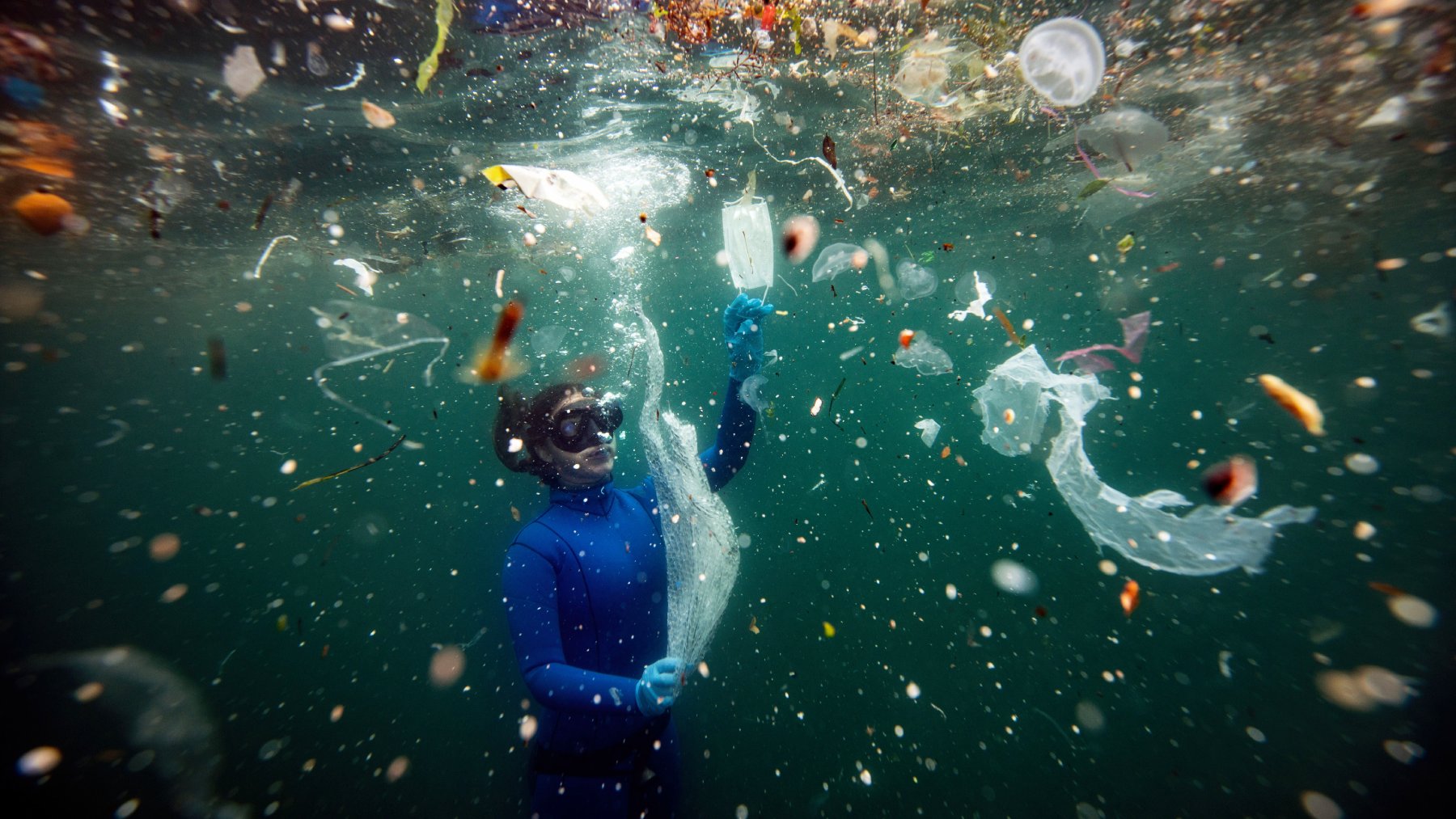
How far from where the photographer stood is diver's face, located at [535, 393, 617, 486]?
3.84 m

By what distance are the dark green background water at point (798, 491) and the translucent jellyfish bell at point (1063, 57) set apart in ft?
1.43

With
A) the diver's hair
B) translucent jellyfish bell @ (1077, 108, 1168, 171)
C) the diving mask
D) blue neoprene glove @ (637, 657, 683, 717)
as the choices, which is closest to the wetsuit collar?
the diver's hair

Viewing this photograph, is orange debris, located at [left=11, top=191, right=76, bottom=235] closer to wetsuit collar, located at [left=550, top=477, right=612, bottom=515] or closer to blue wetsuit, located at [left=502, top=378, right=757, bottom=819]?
wetsuit collar, located at [left=550, top=477, right=612, bottom=515]

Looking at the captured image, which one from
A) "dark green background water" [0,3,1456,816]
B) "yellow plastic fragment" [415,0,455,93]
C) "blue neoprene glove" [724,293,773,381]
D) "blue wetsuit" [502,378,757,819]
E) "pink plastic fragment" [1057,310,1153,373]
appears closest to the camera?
"blue wetsuit" [502,378,757,819]

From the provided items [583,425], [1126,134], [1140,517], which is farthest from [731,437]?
[1126,134]

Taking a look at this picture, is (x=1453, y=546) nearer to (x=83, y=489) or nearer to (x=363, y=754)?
(x=363, y=754)

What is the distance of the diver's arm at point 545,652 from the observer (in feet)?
9.69

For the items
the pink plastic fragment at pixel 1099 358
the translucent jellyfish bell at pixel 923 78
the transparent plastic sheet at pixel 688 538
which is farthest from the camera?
the pink plastic fragment at pixel 1099 358

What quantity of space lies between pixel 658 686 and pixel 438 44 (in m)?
6.72

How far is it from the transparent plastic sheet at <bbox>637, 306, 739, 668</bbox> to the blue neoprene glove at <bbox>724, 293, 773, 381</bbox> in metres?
0.87

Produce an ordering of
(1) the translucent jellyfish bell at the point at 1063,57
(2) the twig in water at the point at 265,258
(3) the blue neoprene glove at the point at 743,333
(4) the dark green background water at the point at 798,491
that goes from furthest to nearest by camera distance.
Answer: (2) the twig in water at the point at 265,258, (4) the dark green background water at the point at 798,491, (1) the translucent jellyfish bell at the point at 1063,57, (3) the blue neoprene glove at the point at 743,333

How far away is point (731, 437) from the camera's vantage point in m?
4.48

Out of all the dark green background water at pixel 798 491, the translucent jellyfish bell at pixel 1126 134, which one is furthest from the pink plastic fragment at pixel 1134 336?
the translucent jellyfish bell at pixel 1126 134

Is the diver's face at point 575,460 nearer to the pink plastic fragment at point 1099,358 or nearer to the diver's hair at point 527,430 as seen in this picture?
the diver's hair at point 527,430
